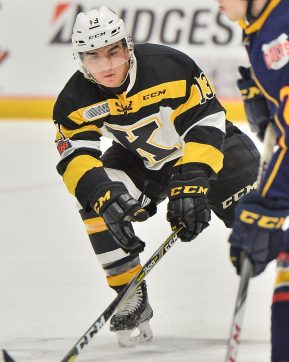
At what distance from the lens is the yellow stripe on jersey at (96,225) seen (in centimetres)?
309

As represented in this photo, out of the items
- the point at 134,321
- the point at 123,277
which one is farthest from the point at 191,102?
the point at 134,321

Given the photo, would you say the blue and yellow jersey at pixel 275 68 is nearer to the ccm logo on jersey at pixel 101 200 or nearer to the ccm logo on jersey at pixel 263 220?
the ccm logo on jersey at pixel 263 220

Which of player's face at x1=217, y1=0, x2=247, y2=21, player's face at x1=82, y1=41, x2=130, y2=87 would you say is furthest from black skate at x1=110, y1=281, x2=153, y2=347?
player's face at x1=217, y1=0, x2=247, y2=21

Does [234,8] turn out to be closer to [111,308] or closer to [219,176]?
[111,308]

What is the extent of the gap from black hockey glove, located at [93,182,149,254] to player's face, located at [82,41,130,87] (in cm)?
33

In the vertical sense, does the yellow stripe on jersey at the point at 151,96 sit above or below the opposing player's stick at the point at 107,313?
above

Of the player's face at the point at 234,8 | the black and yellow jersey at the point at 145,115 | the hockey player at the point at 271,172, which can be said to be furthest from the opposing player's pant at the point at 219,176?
the player's face at the point at 234,8

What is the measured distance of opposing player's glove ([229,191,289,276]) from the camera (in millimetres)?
2191

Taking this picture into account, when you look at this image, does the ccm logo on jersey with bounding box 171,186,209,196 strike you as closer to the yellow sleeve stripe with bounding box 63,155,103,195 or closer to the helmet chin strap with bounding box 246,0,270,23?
the yellow sleeve stripe with bounding box 63,155,103,195

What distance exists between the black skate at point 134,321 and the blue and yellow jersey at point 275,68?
100 centimetres

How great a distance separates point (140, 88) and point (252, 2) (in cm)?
99

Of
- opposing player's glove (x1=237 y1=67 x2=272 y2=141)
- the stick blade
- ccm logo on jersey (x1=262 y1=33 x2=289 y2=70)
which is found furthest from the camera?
the stick blade

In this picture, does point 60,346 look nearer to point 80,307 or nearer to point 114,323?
point 114,323

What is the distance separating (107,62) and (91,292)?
37.7 inches
